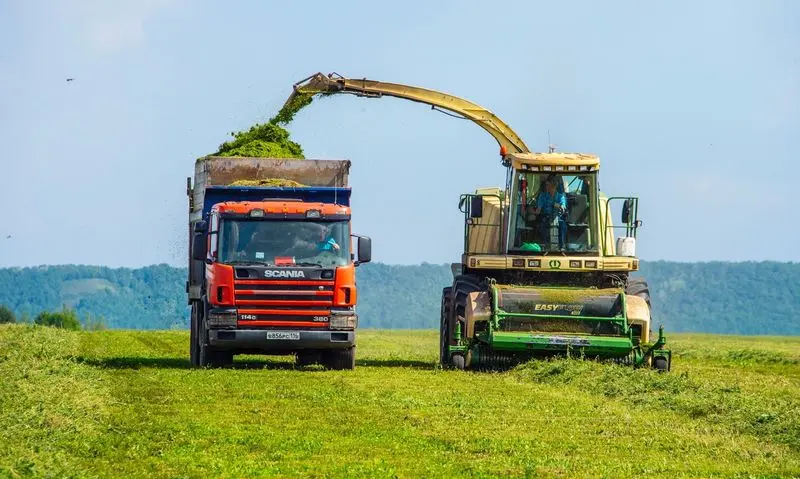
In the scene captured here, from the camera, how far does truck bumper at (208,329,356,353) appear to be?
94.2 ft

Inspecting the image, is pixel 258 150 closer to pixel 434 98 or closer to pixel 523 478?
pixel 434 98

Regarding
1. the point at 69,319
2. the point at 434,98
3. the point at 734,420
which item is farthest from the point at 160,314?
the point at 734,420

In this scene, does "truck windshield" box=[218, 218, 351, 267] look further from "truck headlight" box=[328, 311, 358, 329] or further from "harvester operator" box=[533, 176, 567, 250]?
"harvester operator" box=[533, 176, 567, 250]

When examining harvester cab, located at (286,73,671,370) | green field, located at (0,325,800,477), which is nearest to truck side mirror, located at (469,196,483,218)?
harvester cab, located at (286,73,671,370)

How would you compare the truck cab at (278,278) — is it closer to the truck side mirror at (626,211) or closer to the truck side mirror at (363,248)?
the truck side mirror at (363,248)

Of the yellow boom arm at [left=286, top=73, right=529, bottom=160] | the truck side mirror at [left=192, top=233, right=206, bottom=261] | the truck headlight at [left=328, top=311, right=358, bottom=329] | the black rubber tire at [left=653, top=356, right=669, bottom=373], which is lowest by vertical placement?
the black rubber tire at [left=653, top=356, right=669, bottom=373]

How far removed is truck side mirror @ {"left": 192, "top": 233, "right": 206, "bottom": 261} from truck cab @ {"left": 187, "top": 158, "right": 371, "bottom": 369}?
0.06 ft

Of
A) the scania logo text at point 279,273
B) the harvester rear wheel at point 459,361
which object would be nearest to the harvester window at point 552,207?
the harvester rear wheel at point 459,361

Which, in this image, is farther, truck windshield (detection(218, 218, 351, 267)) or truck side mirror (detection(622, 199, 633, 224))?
truck side mirror (detection(622, 199, 633, 224))

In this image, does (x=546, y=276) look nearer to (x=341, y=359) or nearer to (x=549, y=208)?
(x=549, y=208)

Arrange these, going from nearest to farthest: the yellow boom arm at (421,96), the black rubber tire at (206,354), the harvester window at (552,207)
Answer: the black rubber tire at (206,354), the harvester window at (552,207), the yellow boom arm at (421,96)

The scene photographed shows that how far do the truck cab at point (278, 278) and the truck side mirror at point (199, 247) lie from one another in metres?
0.02

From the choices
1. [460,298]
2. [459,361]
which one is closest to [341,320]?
[459,361]

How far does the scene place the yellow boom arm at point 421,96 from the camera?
36594 mm
